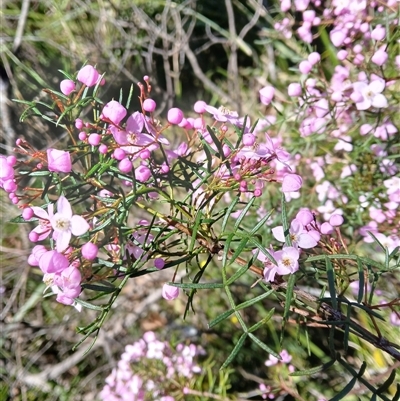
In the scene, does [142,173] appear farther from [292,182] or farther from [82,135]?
[292,182]

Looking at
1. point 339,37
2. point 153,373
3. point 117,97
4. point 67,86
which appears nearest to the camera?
point 67,86

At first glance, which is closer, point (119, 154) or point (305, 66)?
point (119, 154)

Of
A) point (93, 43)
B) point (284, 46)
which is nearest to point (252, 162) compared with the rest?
point (284, 46)

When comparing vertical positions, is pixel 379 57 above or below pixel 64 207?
above

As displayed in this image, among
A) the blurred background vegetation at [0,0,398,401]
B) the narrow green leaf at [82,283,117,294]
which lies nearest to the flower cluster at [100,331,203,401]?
the blurred background vegetation at [0,0,398,401]

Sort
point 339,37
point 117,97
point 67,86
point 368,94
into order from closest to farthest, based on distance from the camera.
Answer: point 67,86 → point 368,94 → point 339,37 → point 117,97

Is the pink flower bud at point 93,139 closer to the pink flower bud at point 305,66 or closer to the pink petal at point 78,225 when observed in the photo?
the pink petal at point 78,225

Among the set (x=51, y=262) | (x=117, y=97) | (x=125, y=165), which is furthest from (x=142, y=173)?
(x=117, y=97)
